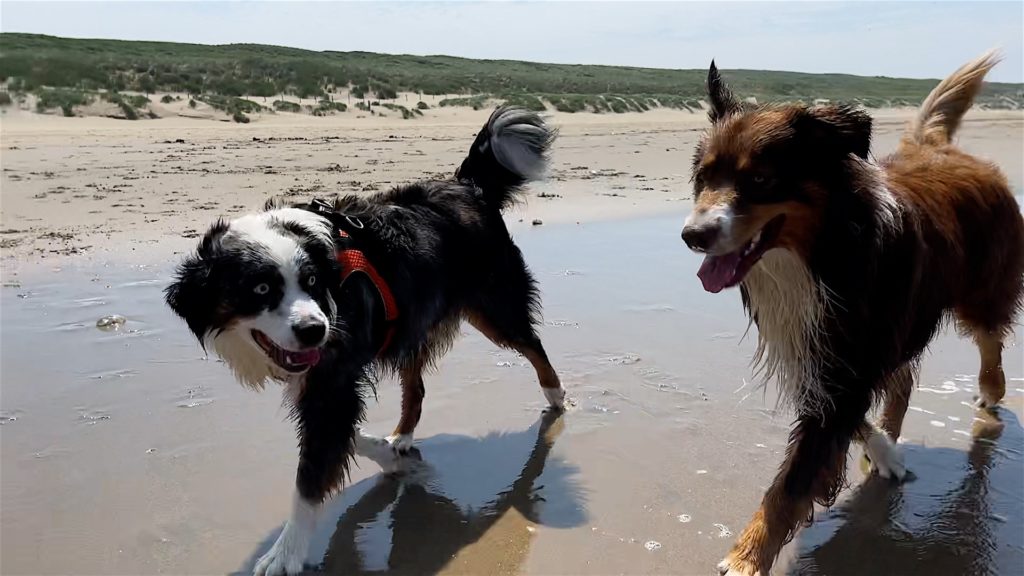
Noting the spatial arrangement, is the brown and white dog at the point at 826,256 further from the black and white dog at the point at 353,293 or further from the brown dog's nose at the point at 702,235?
the black and white dog at the point at 353,293

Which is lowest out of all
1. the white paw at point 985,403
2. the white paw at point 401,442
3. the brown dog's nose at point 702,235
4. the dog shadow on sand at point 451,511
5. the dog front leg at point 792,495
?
the dog shadow on sand at point 451,511

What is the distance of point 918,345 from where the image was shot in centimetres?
336

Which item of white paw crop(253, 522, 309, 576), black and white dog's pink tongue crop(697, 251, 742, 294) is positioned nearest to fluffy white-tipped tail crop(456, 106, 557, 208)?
black and white dog's pink tongue crop(697, 251, 742, 294)

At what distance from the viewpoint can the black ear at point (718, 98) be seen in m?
3.08

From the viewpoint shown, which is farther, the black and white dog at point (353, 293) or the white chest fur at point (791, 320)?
the black and white dog at point (353, 293)

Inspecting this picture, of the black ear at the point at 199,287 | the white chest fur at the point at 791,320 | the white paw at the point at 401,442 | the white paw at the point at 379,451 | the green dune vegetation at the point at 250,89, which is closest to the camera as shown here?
the white chest fur at the point at 791,320

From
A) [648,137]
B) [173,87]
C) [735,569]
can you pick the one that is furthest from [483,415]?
[173,87]

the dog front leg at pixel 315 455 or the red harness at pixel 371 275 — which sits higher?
the red harness at pixel 371 275

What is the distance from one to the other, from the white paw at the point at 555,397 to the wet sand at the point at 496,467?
10cm

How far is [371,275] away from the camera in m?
3.46

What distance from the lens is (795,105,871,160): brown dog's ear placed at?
2.71 meters

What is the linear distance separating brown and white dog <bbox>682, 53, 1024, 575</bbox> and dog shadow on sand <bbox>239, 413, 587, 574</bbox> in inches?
34.7

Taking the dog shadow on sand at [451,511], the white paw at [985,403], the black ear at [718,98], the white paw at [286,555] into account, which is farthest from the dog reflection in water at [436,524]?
the white paw at [985,403]

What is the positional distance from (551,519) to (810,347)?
1338 mm
